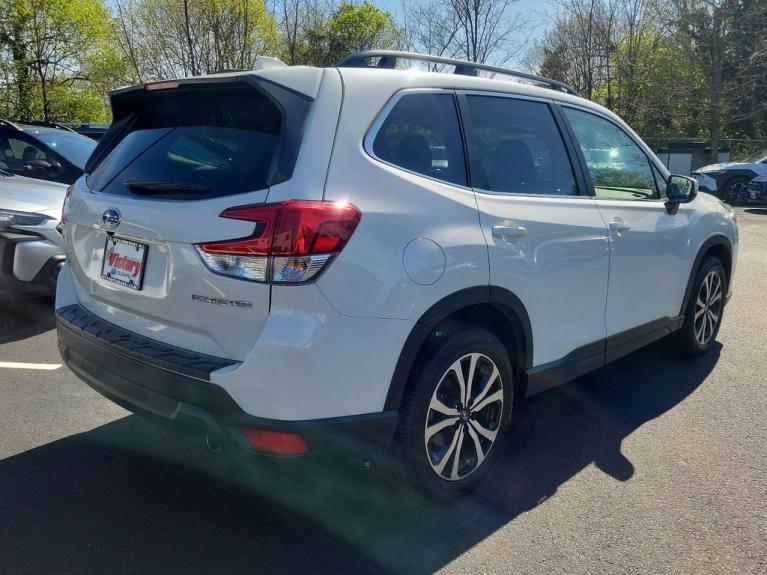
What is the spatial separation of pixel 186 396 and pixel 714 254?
4129mm

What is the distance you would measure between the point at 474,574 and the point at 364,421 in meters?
0.74

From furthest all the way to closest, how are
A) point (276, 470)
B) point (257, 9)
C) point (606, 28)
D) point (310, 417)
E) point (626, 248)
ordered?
point (606, 28) → point (257, 9) → point (626, 248) → point (276, 470) → point (310, 417)

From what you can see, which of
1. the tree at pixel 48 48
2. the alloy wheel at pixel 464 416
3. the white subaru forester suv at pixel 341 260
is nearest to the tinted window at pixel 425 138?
the white subaru forester suv at pixel 341 260

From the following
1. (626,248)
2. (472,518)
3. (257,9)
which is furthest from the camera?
(257,9)

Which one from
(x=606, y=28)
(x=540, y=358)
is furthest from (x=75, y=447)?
(x=606, y=28)

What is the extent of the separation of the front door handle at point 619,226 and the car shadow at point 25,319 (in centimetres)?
449

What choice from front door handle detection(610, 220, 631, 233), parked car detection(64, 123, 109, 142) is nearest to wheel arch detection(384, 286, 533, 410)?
front door handle detection(610, 220, 631, 233)

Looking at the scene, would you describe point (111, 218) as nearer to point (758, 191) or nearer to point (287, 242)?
point (287, 242)

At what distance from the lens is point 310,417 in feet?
7.60

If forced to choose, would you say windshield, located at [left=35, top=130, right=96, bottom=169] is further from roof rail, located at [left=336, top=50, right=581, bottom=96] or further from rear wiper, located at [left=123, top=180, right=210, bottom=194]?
roof rail, located at [left=336, top=50, right=581, bottom=96]

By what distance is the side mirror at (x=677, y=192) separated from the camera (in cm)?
420

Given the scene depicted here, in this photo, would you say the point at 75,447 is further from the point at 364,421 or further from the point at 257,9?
the point at 257,9

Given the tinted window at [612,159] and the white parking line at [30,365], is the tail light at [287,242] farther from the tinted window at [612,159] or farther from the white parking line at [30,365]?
the white parking line at [30,365]

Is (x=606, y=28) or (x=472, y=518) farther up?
(x=606, y=28)
